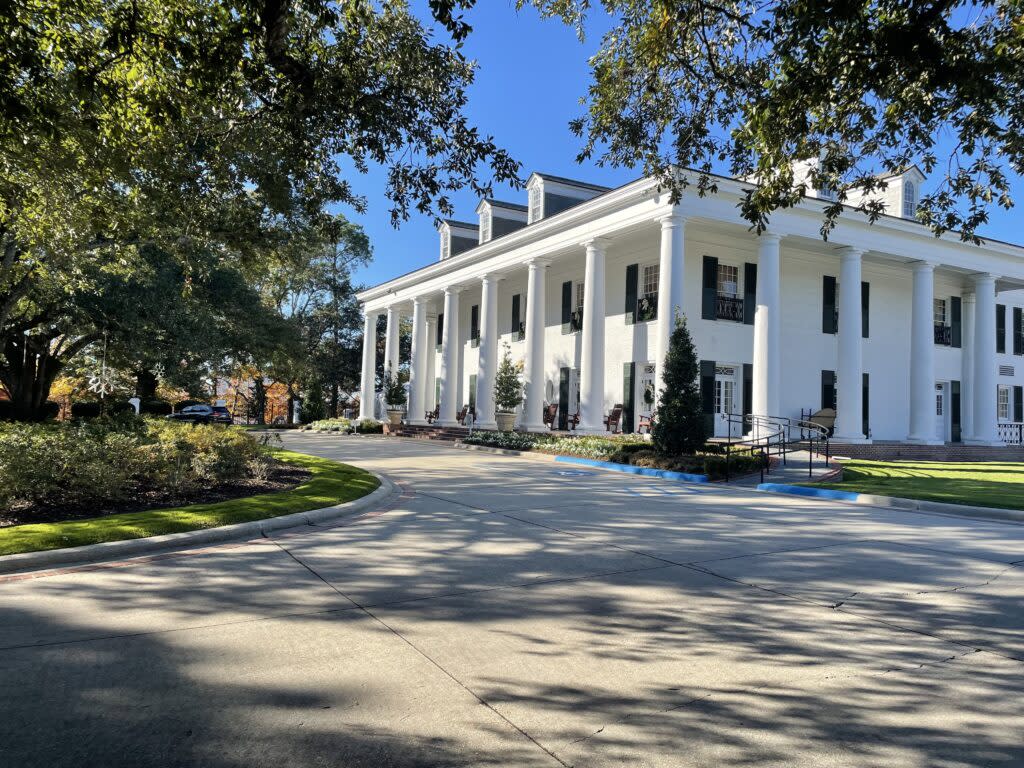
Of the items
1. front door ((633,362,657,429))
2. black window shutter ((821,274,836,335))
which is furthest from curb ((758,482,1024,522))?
black window shutter ((821,274,836,335))

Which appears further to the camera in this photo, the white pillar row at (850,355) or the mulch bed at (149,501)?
the white pillar row at (850,355)

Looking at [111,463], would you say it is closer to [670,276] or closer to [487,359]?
[670,276]

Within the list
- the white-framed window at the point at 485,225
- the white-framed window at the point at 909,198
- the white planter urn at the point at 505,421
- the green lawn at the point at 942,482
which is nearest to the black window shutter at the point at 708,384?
the green lawn at the point at 942,482

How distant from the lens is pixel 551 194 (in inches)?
1013

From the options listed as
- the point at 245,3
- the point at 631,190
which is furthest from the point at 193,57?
the point at 631,190

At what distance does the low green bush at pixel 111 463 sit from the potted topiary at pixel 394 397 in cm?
1837

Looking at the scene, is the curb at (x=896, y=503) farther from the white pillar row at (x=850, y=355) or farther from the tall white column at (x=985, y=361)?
the tall white column at (x=985, y=361)

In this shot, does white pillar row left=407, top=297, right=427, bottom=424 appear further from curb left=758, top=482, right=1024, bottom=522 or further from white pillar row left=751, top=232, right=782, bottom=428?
curb left=758, top=482, right=1024, bottom=522

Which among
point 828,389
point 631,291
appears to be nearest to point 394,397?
point 631,291

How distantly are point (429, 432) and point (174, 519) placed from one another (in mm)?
21103

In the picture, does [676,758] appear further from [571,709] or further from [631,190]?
[631,190]

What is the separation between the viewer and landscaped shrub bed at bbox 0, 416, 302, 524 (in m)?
8.08

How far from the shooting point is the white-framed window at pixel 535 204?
25656 mm

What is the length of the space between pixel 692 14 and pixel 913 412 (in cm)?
2028
